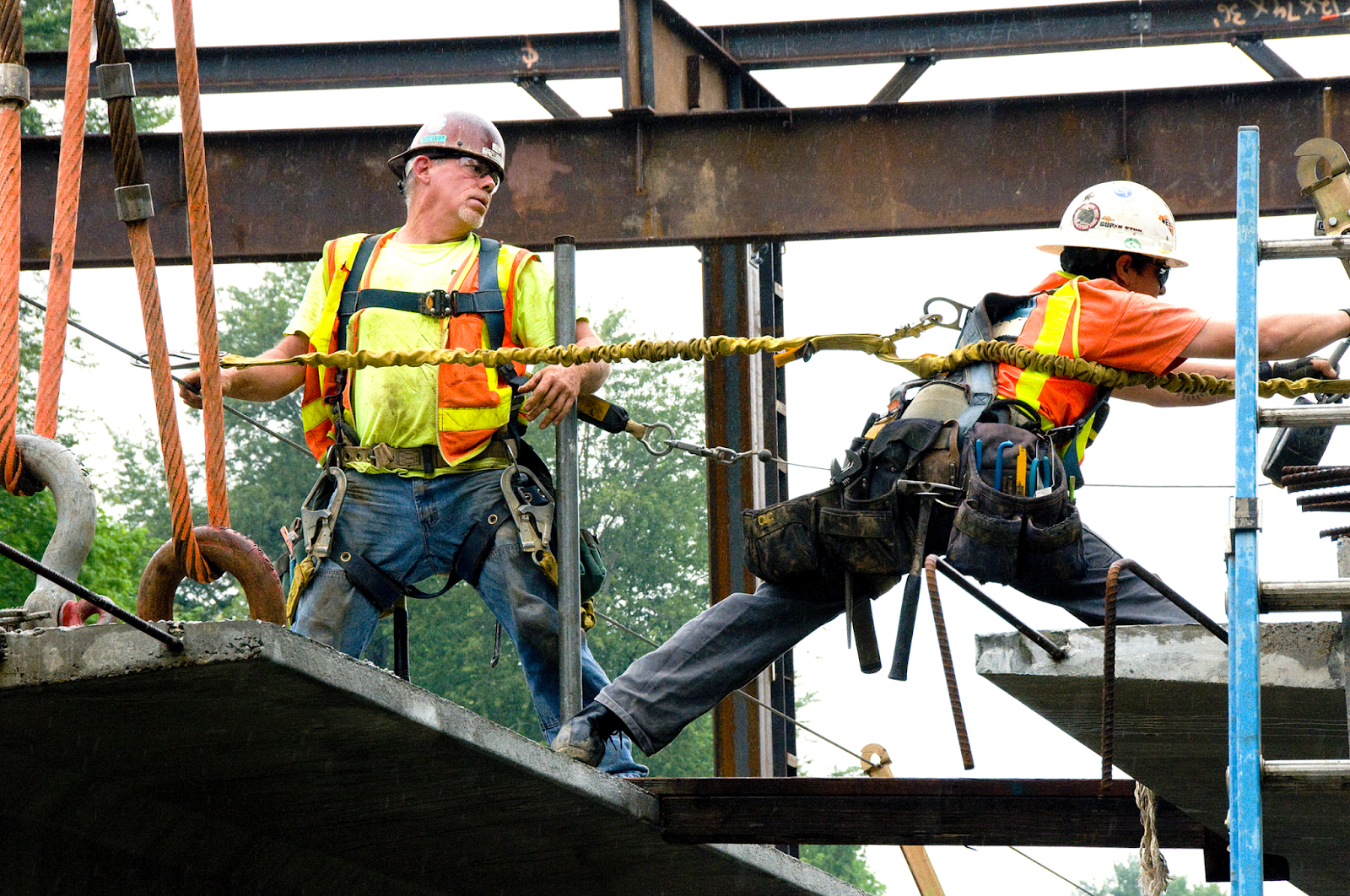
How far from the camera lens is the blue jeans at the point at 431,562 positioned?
525cm

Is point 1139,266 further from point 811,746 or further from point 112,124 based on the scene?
point 811,746

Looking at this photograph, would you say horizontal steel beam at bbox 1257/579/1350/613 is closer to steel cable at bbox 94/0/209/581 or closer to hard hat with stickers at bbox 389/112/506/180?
steel cable at bbox 94/0/209/581

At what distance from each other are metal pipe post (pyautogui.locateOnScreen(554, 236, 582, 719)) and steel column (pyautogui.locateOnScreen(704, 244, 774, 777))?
291 cm

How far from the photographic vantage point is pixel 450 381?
17.6 feet

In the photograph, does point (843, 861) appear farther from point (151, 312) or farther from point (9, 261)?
point (9, 261)

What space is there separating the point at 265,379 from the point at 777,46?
4.43 m

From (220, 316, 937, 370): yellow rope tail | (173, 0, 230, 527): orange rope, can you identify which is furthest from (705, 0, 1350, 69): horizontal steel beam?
(173, 0, 230, 527): orange rope

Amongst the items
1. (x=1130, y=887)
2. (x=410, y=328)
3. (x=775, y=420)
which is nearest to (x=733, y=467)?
(x=775, y=420)

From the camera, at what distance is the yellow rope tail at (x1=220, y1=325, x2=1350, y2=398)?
499 centimetres

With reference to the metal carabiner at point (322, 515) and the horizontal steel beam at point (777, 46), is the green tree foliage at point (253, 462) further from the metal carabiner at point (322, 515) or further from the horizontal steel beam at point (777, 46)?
the metal carabiner at point (322, 515)

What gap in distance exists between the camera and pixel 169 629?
3.57 metres

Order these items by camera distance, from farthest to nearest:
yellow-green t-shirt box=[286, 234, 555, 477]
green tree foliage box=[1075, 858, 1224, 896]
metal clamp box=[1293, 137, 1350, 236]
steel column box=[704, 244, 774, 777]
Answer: green tree foliage box=[1075, 858, 1224, 896]
steel column box=[704, 244, 774, 777]
yellow-green t-shirt box=[286, 234, 555, 477]
metal clamp box=[1293, 137, 1350, 236]

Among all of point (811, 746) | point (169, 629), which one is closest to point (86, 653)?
point (169, 629)

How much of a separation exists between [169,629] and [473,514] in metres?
1.77
